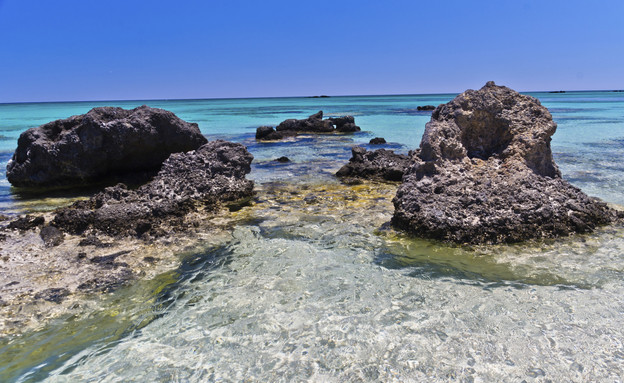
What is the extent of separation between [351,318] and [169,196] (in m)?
5.05

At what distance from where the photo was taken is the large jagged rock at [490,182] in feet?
19.6

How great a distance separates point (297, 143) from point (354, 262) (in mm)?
17792

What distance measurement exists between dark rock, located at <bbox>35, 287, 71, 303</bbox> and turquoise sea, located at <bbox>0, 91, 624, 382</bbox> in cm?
40

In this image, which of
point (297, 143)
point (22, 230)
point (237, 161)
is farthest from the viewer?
point (297, 143)

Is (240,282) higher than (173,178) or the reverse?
the reverse

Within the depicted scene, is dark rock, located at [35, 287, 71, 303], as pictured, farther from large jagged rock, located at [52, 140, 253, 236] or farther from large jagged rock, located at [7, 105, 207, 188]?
large jagged rock, located at [7, 105, 207, 188]

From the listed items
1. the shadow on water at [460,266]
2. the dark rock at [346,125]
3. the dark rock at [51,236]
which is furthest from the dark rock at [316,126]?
the shadow on water at [460,266]

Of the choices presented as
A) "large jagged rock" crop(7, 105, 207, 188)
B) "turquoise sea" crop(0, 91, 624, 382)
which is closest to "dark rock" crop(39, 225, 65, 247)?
"turquoise sea" crop(0, 91, 624, 382)

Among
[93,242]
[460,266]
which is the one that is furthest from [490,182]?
[93,242]

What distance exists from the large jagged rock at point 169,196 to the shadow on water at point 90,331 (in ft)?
6.26

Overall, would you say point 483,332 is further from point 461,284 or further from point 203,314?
point 203,314

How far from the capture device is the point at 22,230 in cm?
660

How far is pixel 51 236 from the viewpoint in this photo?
246 inches

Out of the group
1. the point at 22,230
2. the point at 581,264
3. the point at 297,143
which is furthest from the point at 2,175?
the point at 581,264
